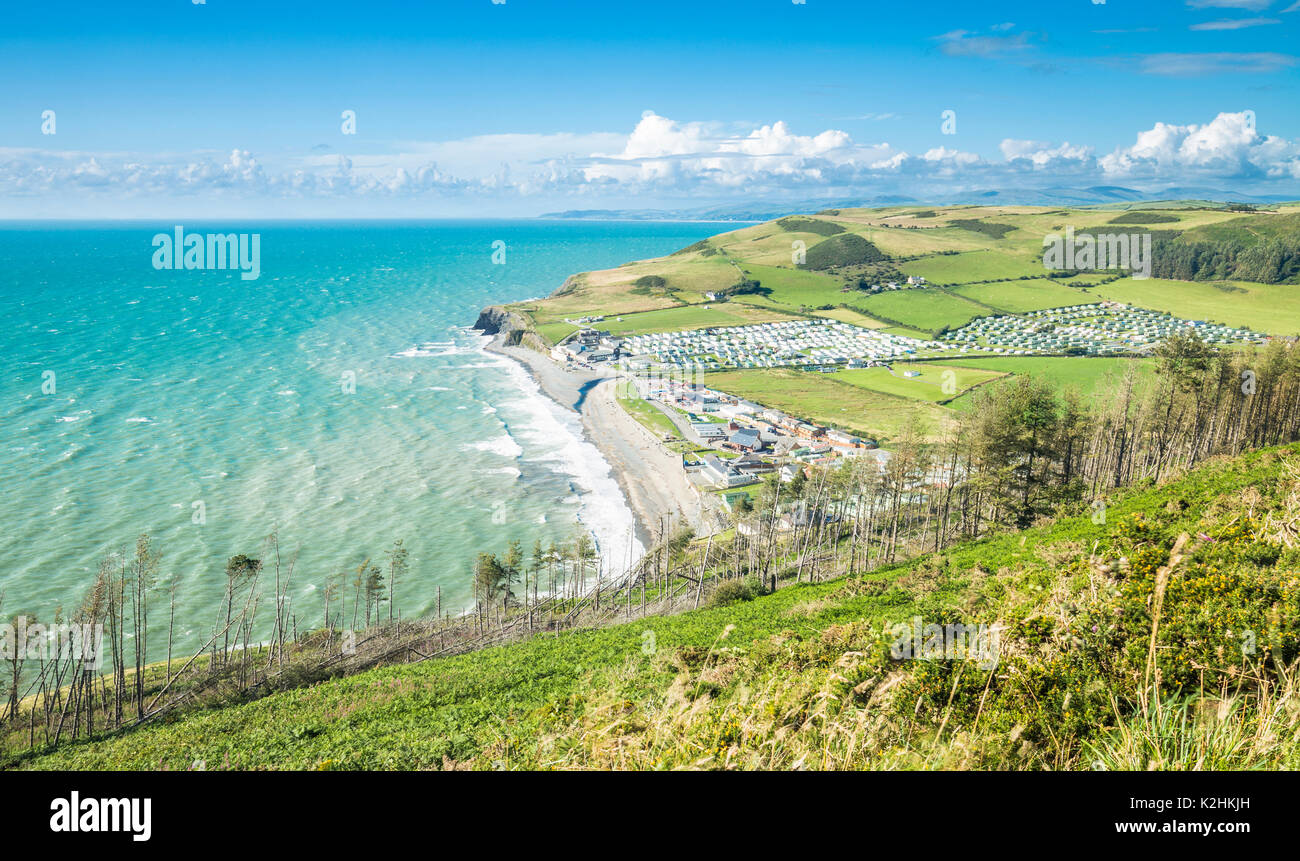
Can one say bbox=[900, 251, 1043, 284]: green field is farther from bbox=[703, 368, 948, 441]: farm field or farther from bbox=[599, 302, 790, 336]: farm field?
bbox=[703, 368, 948, 441]: farm field

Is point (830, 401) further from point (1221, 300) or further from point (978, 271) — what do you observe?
point (978, 271)

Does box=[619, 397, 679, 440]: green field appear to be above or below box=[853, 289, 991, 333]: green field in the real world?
below

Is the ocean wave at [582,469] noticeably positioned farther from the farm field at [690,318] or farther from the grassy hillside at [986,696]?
the farm field at [690,318]

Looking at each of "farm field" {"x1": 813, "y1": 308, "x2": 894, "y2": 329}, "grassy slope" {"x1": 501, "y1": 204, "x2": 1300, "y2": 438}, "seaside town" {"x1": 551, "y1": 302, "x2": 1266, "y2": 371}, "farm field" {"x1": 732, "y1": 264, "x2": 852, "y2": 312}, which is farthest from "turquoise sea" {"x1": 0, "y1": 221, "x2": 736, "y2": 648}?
"farm field" {"x1": 732, "y1": 264, "x2": 852, "y2": 312}

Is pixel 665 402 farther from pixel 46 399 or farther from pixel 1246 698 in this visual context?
pixel 1246 698
